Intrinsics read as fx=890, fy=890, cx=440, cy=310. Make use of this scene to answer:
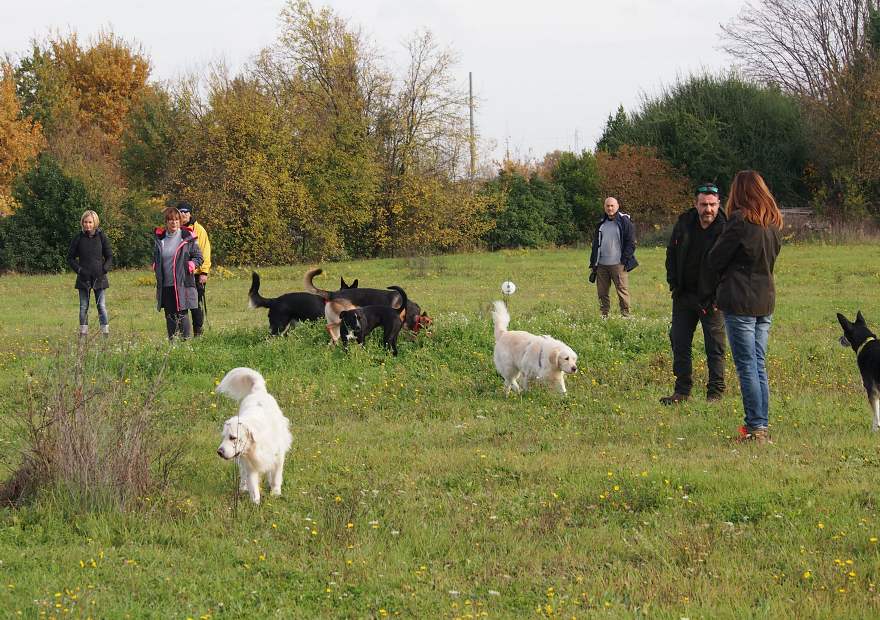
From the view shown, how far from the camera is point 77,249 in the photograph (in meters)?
14.5

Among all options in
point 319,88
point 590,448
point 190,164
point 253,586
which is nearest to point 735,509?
point 590,448

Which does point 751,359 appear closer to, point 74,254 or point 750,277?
point 750,277

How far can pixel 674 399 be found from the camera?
29.7 feet

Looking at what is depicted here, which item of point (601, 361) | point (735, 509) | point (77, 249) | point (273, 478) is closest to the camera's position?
point (735, 509)

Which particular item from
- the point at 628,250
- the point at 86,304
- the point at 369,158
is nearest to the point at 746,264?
the point at 628,250

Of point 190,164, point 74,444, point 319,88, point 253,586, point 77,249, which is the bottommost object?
point 253,586

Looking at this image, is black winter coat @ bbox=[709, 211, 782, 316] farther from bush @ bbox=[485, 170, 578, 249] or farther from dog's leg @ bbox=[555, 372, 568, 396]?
bush @ bbox=[485, 170, 578, 249]

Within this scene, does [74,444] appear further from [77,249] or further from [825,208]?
[825,208]

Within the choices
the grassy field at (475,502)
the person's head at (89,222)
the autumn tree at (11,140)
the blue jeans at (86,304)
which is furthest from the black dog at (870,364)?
the autumn tree at (11,140)

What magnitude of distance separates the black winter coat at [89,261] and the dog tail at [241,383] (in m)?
8.31

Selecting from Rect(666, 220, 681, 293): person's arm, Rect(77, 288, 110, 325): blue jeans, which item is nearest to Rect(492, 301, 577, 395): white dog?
Rect(666, 220, 681, 293): person's arm

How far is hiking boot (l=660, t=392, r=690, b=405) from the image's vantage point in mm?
9008

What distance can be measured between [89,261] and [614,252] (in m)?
8.36

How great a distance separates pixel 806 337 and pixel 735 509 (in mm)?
7891
